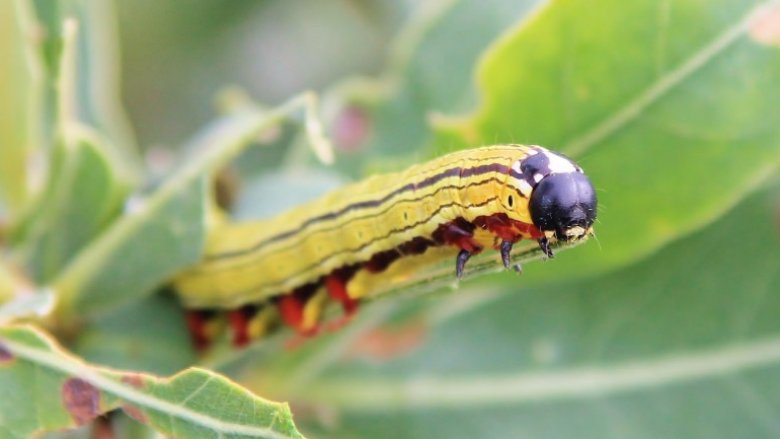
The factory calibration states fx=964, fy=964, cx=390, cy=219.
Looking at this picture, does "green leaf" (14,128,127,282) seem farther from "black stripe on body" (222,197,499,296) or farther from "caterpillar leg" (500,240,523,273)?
"caterpillar leg" (500,240,523,273)

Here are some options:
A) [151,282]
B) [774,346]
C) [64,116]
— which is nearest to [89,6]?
[64,116]

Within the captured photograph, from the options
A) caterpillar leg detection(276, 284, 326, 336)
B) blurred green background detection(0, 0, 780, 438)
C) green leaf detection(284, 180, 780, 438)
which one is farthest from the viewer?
green leaf detection(284, 180, 780, 438)

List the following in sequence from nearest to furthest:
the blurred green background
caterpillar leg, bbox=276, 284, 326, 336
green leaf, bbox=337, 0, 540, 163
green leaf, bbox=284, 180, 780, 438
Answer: the blurred green background, caterpillar leg, bbox=276, 284, 326, 336, green leaf, bbox=284, 180, 780, 438, green leaf, bbox=337, 0, 540, 163

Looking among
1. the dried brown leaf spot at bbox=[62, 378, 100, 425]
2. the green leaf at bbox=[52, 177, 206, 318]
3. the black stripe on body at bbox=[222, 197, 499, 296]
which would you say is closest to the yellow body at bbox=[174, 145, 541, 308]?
the black stripe on body at bbox=[222, 197, 499, 296]

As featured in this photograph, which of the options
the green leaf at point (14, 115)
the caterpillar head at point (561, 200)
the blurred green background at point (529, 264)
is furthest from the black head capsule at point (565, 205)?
the green leaf at point (14, 115)

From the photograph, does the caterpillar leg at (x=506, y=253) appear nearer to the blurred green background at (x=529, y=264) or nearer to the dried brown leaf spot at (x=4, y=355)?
the blurred green background at (x=529, y=264)

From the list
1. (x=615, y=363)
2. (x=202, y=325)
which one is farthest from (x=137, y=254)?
(x=615, y=363)

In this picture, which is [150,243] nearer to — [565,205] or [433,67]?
[565,205]
